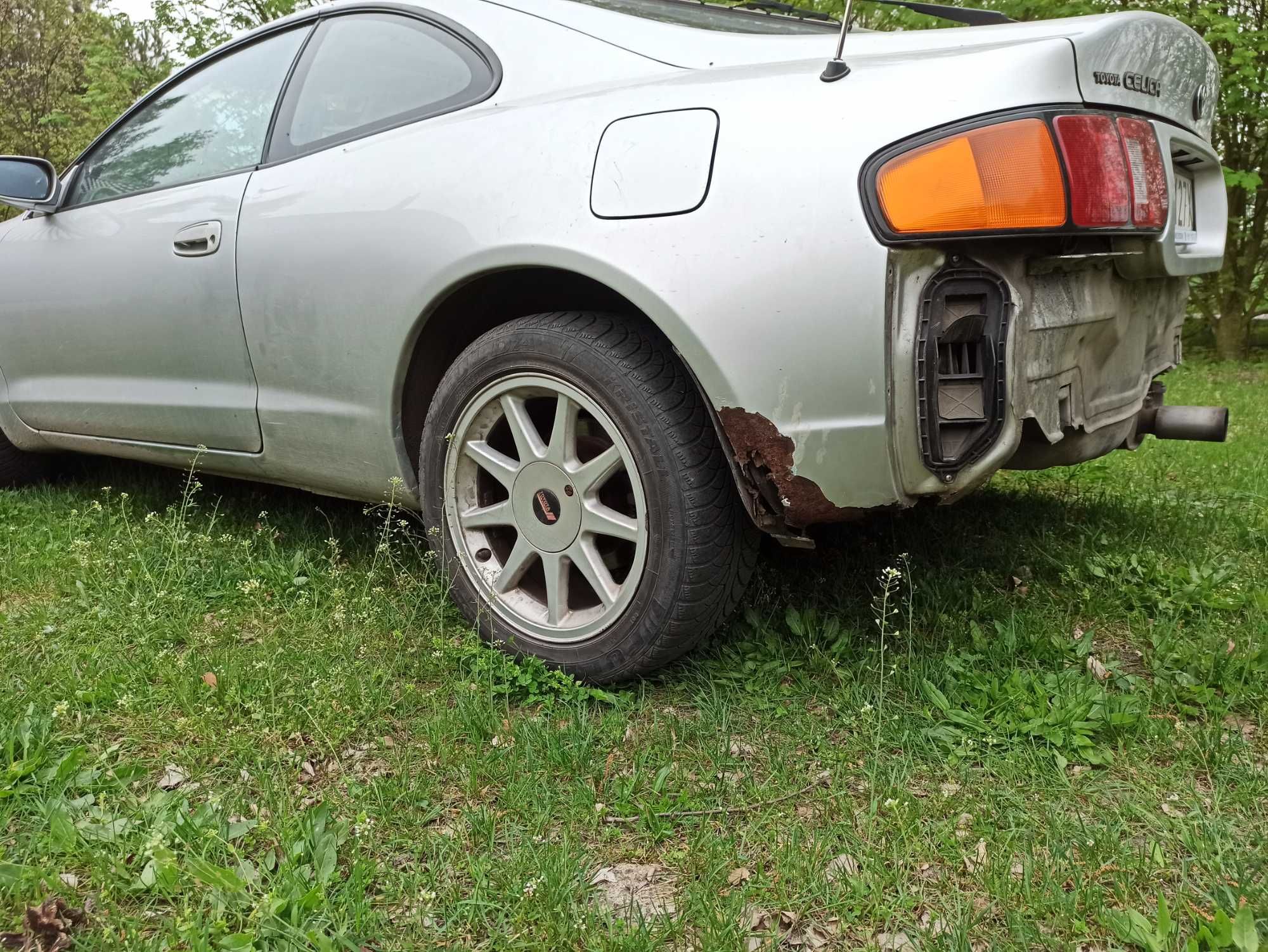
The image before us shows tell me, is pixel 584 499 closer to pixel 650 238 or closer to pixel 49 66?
pixel 650 238

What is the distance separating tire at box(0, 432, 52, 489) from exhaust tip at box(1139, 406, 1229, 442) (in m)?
3.92

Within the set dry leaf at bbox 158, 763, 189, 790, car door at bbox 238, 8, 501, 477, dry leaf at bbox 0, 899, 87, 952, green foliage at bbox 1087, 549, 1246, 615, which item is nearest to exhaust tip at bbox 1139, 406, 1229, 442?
green foliage at bbox 1087, 549, 1246, 615

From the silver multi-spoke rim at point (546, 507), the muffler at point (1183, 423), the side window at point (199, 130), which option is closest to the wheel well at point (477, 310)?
the silver multi-spoke rim at point (546, 507)

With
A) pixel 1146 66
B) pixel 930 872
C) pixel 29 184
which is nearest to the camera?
pixel 930 872

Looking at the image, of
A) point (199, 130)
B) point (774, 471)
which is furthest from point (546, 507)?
point (199, 130)

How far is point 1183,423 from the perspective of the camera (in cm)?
250

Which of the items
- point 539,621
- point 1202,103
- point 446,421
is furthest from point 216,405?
point 1202,103

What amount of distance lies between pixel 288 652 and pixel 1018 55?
1.94 m

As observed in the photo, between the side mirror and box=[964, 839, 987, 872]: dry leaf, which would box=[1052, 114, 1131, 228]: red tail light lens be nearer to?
box=[964, 839, 987, 872]: dry leaf

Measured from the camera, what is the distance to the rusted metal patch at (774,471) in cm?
189

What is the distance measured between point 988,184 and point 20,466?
12.3 feet

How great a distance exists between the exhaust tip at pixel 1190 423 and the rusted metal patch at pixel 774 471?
1.05 m

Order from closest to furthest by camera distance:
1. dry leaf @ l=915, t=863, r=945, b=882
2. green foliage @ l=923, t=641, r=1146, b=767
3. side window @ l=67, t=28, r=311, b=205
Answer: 1. dry leaf @ l=915, t=863, r=945, b=882
2. green foliage @ l=923, t=641, r=1146, b=767
3. side window @ l=67, t=28, r=311, b=205

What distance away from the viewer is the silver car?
5.75 feet
